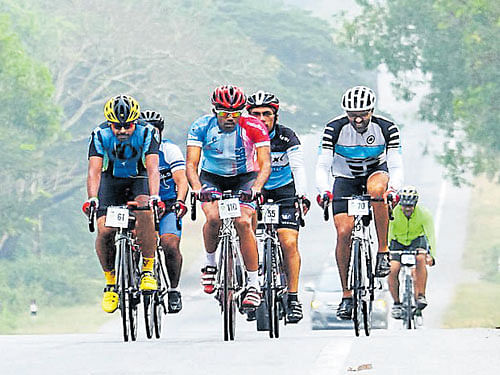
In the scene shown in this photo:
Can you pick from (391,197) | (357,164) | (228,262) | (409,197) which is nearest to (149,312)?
(228,262)

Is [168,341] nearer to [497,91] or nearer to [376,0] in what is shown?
[497,91]

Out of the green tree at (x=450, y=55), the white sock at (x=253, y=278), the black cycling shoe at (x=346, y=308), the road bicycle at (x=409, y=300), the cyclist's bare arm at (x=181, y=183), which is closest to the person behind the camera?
the white sock at (x=253, y=278)

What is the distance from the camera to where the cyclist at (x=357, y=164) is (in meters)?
13.3

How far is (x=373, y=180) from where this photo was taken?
1353 centimetres

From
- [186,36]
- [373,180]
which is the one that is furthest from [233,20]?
[373,180]

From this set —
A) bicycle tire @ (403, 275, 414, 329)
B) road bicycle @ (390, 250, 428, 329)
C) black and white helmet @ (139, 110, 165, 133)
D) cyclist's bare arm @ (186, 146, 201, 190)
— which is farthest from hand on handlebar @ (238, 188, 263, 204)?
bicycle tire @ (403, 275, 414, 329)

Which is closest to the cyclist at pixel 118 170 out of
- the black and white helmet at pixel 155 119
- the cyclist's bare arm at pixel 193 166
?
the cyclist's bare arm at pixel 193 166

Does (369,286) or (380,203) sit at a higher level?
(380,203)

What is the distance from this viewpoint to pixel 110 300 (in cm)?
1265

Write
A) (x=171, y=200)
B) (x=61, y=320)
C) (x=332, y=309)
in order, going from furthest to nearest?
(x=61, y=320), (x=332, y=309), (x=171, y=200)

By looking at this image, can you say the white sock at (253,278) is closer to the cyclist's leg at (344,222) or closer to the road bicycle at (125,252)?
the cyclist's leg at (344,222)

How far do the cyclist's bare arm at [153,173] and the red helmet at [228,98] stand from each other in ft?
2.32

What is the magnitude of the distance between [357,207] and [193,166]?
153 centimetres

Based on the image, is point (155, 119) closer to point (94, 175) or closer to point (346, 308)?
point (94, 175)
